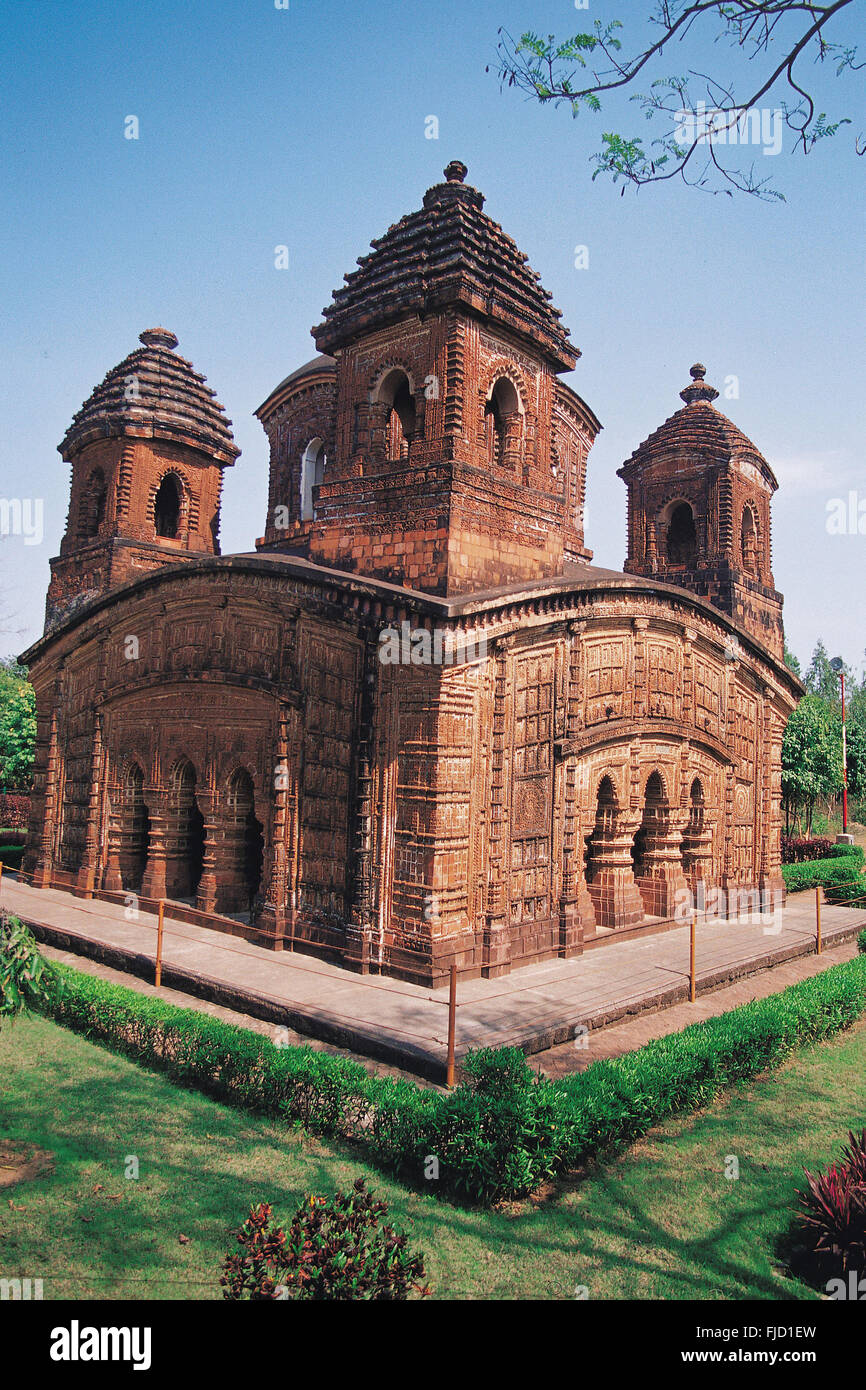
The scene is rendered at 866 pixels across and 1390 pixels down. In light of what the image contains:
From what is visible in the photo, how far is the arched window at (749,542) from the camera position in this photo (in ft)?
70.2

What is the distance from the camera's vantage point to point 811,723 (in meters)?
29.5

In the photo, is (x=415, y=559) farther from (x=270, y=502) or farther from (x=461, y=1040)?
(x=270, y=502)

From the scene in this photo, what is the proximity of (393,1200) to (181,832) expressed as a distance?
1008 cm

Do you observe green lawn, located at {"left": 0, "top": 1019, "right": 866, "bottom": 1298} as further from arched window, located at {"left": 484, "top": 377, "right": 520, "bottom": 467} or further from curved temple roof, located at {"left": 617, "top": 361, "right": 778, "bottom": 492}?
curved temple roof, located at {"left": 617, "top": 361, "right": 778, "bottom": 492}

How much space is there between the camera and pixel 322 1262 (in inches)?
167

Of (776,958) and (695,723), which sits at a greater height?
(695,723)

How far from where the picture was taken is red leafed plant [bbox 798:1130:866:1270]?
5465 mm

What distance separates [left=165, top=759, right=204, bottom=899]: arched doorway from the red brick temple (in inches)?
1.7

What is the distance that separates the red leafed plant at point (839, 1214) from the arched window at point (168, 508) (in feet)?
57.1

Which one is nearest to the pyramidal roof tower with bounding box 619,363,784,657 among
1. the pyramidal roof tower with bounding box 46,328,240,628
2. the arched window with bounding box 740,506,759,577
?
the arched window with bounding box 740,506,759,577

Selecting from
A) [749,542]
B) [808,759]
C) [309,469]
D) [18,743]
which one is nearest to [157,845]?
[309,469]

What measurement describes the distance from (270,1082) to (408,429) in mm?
10124
